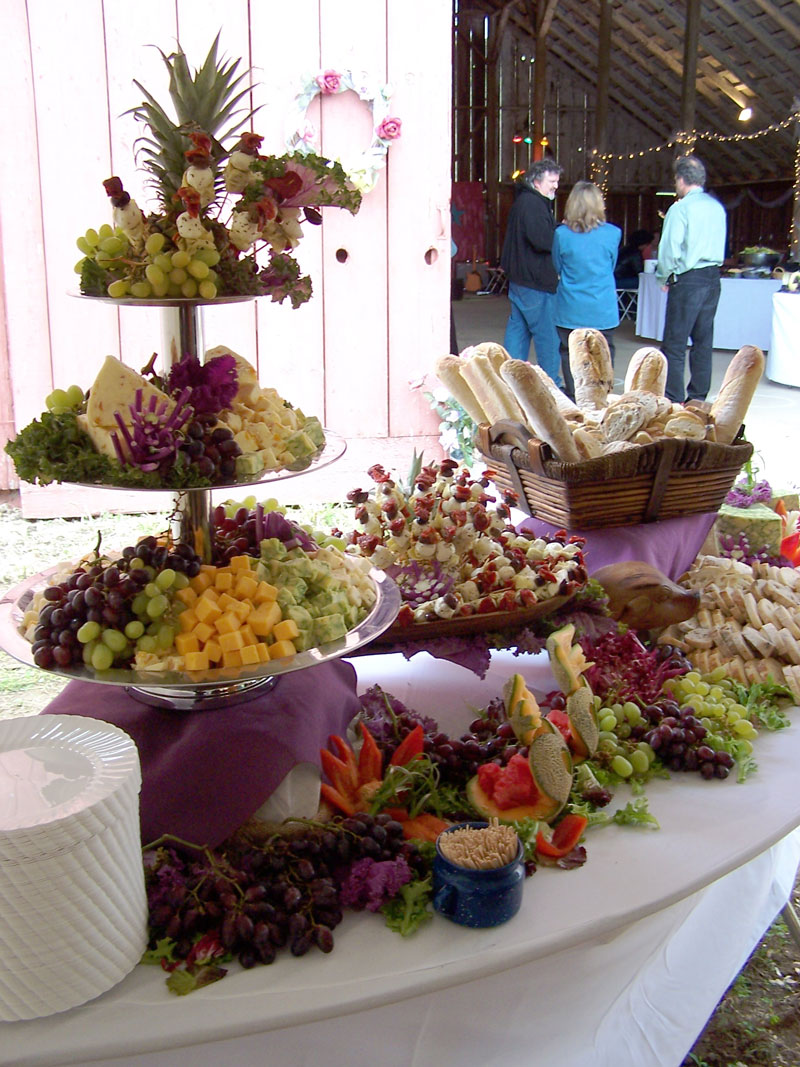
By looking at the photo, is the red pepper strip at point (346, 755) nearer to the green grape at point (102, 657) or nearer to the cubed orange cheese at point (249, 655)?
the cubed orange cheese at point (249, 655)

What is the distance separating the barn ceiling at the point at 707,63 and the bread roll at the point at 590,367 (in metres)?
9.62

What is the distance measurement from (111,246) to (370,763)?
0.79 meters

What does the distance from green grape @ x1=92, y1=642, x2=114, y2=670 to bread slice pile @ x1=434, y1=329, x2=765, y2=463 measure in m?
1.11

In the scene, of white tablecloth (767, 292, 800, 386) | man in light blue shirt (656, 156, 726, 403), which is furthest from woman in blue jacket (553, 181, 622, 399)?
white tablecloth (767, 292, 800, 386)

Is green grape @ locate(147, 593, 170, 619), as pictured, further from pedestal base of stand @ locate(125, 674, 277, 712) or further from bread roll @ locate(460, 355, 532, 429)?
bread roll @ locate(460, 355, 532, 429)

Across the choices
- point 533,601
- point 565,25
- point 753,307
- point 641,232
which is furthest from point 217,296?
point 565,25

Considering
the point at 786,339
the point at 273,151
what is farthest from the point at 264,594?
the point at 786,339

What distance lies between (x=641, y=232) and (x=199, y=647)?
43.1ft

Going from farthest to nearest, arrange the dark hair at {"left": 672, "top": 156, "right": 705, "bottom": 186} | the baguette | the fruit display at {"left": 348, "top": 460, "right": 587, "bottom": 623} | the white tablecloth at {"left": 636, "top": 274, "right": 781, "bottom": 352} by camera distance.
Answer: the white tablecloth at {"left": 636, "top": 274, "right": 781, "bottom": 352} → the dark hair at {"left": 672, "top": 156, "right": 705, "bottom": 186} → the baguette → the fruit display at {"left": 348, "top": 460, "right": 587, "bottom": 623}

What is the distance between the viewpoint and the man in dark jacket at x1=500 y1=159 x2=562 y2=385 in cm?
589

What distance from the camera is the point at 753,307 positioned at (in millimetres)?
9898

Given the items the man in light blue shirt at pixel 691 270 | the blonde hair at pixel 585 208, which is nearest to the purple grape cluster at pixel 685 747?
the blonde hair at pixel 585 208

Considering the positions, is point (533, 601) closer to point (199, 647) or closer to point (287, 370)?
point (199, 647)

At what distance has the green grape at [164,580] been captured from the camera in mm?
1304
